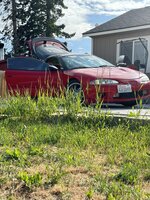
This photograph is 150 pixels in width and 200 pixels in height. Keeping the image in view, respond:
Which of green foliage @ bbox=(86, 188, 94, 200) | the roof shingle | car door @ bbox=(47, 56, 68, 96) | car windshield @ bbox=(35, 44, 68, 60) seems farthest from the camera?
the roof shingle

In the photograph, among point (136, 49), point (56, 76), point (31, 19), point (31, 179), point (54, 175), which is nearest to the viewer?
point (31, 179)

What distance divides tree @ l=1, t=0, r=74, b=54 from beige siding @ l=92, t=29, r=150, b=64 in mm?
12706

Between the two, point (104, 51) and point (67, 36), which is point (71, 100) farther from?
point (67, 36)

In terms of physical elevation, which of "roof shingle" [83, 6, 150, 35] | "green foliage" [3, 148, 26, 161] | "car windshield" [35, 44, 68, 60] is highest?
"roof shingle" [83, 6, 150, 35]

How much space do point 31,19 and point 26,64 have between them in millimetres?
22401

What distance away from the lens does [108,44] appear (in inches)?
701

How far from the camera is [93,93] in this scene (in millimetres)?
7930

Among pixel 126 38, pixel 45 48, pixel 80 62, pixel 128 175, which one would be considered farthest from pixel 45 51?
pixel 128 175

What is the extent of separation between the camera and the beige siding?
16.9 meters

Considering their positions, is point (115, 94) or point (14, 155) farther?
point (115, 94)

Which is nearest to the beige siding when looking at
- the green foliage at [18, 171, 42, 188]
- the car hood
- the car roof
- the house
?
the house

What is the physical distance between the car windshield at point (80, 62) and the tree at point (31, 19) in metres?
21.5

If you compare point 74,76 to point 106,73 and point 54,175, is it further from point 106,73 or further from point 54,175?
point 54,175

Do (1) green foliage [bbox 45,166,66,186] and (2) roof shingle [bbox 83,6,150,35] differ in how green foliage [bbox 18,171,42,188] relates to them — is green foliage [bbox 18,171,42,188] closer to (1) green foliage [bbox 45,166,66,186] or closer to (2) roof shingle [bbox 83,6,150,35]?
(1) green foliage [bbox 45,166,66,186]
